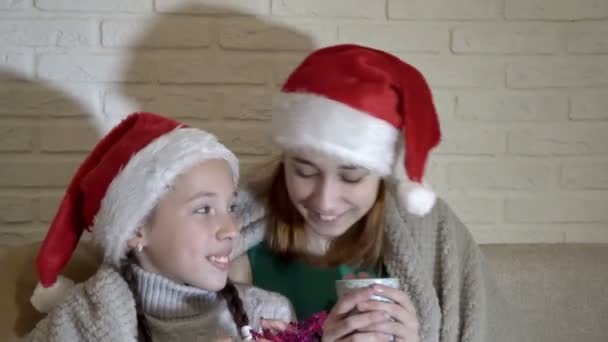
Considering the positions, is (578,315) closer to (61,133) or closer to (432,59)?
(432,59)

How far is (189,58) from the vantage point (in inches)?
65.9

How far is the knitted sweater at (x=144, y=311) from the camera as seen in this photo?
1253 millimetres

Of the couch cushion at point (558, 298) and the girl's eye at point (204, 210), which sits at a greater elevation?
the girl's eye at point (204, 210)

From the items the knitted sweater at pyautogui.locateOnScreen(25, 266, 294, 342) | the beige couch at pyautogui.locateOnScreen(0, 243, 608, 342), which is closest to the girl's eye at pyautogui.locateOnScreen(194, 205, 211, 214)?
the knitted sweater at pyautogui.locateOnScreen(25, 266, 294, 342)

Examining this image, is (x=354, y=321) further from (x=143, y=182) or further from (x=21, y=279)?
(x=21, y=279)

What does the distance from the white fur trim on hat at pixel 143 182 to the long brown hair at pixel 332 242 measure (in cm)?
26

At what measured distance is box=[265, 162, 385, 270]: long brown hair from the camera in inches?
59.6

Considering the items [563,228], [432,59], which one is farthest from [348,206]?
[563,228]

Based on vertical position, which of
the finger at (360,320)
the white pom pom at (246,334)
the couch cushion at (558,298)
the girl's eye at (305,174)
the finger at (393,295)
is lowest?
the couch cushion at (558,298)

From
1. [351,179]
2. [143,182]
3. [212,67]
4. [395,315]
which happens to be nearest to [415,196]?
[351,179]

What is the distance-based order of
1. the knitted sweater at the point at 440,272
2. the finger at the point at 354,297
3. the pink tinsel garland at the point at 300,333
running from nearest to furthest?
1. the finger at the point at 354,297
2. the pink tinsel garland at the point at 300,333
3. the knitted sweater at the point at 440,272

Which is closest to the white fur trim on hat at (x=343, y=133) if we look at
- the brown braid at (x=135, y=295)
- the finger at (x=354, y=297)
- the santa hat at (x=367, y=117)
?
the santa hat at (x=367, y=117)

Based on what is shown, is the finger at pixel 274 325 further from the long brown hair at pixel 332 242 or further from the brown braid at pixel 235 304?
the long brown hair at pixel 332 242

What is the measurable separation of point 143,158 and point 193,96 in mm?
427
